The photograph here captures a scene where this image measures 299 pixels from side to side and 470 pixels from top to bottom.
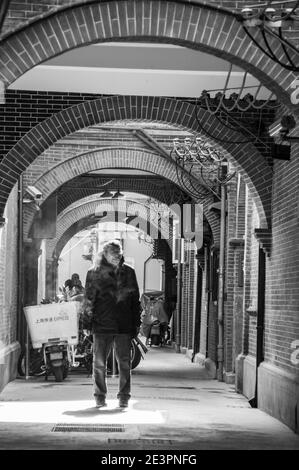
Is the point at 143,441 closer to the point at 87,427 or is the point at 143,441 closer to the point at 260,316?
the point at 87,427

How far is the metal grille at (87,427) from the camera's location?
1034 cm

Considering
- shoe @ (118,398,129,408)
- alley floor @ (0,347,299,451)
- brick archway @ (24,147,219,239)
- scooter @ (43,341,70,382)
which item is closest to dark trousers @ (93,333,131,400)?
shoe @ (118,398,129,408)

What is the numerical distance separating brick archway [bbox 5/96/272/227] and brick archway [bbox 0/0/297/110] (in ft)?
14.6

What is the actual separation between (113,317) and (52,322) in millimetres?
4873

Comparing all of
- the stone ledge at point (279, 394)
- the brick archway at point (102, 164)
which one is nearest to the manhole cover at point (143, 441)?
the stone ledge at point (279, 394)

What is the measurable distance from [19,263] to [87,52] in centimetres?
663

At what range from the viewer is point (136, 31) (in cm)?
1007

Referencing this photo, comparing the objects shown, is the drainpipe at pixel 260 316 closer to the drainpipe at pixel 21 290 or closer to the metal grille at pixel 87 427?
the metal grille at pixel 87 427

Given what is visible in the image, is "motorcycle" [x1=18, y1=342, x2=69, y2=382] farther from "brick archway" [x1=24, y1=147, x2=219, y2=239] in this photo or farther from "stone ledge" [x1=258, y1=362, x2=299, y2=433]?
"stone ledge" [x1=258, y1=362, x2=299, y2=433]

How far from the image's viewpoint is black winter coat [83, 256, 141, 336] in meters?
12.1

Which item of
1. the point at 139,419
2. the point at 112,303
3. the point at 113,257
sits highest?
the point at 113,257

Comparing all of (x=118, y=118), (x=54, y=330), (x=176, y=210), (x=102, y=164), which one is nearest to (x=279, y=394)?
(x=118, y=118)

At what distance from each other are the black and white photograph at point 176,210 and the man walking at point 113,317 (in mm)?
16

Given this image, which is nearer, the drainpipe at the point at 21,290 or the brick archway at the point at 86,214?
the drainpipe at the point at 21,290
